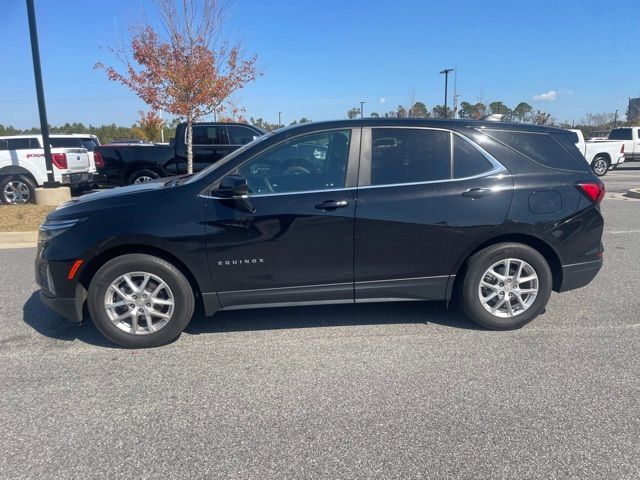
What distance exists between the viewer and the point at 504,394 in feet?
9.92

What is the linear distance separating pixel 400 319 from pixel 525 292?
1.10m

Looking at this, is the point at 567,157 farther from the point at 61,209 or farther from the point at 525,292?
the point at 61,209

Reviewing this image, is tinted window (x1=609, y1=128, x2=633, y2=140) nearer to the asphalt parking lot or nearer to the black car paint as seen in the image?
the asphalt parking lot

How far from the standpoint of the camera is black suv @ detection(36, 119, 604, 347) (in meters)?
3.63

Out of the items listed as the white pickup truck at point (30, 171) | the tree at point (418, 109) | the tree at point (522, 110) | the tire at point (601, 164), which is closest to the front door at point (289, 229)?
the white pickup truck at point (30, 171)

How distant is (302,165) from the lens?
3.93m

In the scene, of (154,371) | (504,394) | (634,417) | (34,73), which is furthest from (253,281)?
(34,73)

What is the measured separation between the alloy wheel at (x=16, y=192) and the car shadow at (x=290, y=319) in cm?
770

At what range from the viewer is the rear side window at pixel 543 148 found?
13.1 ft

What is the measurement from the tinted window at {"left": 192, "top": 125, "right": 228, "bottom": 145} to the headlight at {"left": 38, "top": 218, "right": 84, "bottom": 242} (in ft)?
27.5

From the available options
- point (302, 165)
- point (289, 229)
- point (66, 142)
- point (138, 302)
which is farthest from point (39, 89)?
point (289, 229)

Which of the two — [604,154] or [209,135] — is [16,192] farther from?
[604,154]

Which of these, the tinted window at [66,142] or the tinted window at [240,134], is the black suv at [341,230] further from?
the tinted window at [66,142]

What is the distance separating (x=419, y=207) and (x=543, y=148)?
1285 mm
